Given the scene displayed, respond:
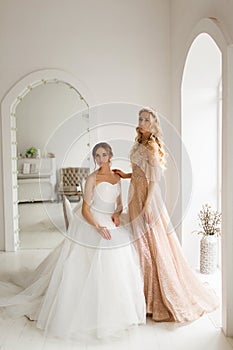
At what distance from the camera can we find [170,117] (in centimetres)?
543

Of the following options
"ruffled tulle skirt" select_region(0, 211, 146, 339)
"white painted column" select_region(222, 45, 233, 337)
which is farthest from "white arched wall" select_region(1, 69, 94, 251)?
"white painted column" select_region(222, 45, 233, 337)

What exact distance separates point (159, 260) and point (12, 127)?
9.77ft

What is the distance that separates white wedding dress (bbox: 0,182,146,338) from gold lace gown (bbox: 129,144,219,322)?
0.42ft

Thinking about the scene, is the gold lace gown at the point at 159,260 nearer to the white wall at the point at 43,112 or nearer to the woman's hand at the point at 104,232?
the woman's hand at the point at 104,232

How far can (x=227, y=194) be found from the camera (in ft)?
9.78

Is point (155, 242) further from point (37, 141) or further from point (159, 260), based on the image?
point (37, 141)

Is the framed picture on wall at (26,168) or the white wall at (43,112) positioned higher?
the white wall at (43,112)

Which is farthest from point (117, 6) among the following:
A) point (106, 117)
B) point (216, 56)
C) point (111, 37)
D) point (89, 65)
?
point (216, 56)

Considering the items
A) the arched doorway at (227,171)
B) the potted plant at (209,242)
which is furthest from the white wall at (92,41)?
the arched doorway at (227,171)

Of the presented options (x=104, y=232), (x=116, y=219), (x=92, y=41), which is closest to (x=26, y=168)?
(x=92, y=41)

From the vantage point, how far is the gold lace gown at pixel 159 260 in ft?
10.9

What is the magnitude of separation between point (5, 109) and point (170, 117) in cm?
200

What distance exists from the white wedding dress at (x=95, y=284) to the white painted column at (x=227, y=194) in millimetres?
586

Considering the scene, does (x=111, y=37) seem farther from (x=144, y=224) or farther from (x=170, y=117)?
(x=144, y=224)
